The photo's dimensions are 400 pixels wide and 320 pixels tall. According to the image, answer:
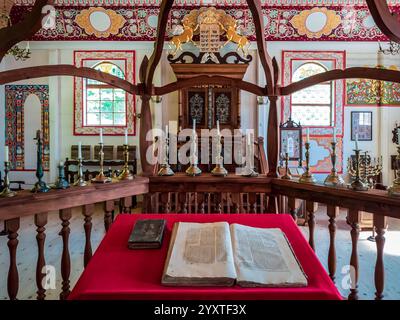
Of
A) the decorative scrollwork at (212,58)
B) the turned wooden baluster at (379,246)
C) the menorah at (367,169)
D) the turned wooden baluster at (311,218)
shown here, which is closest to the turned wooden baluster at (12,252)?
the turned wooden baluster at (311,218)

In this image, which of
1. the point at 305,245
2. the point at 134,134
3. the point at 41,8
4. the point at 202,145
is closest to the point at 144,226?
the point at 305,245

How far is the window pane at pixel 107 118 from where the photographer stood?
7.46 metres

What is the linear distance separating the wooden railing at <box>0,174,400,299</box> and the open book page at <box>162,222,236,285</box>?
62 cm

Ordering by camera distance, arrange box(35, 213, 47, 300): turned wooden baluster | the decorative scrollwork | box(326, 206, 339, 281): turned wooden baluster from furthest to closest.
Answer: the decorative scrollwork → box(326, 206, 339, 281): turned wooden baluster → box(35, 213, 47, 300): turned wooden baluster

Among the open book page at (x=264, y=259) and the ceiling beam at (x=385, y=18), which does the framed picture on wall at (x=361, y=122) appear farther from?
the open book page at (x=264, y=259)

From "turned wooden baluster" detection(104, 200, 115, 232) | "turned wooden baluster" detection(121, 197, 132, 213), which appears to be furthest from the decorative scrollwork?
"turned wooden baluster" detection(104, 200, 115, 232)

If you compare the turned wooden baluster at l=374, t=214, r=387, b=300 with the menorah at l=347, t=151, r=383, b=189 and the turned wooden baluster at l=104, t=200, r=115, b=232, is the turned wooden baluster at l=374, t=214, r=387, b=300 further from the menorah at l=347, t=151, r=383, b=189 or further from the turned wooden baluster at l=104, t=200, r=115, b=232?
the turned wooden baluster at l=104, t=200, r=115, b=232

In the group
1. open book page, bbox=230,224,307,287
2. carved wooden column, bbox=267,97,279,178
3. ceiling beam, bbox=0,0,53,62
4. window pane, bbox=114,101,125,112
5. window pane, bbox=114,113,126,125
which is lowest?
open book page, bbox=230,224,307,287

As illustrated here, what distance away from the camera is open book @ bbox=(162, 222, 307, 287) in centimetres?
81

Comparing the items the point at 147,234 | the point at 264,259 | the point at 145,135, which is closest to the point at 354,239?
the point at 264,259

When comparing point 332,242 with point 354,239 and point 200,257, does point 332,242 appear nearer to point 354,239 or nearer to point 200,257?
point 354,239

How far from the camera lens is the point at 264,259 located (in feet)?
3.03

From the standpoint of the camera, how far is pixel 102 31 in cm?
713

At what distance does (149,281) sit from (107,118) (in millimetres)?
7070
